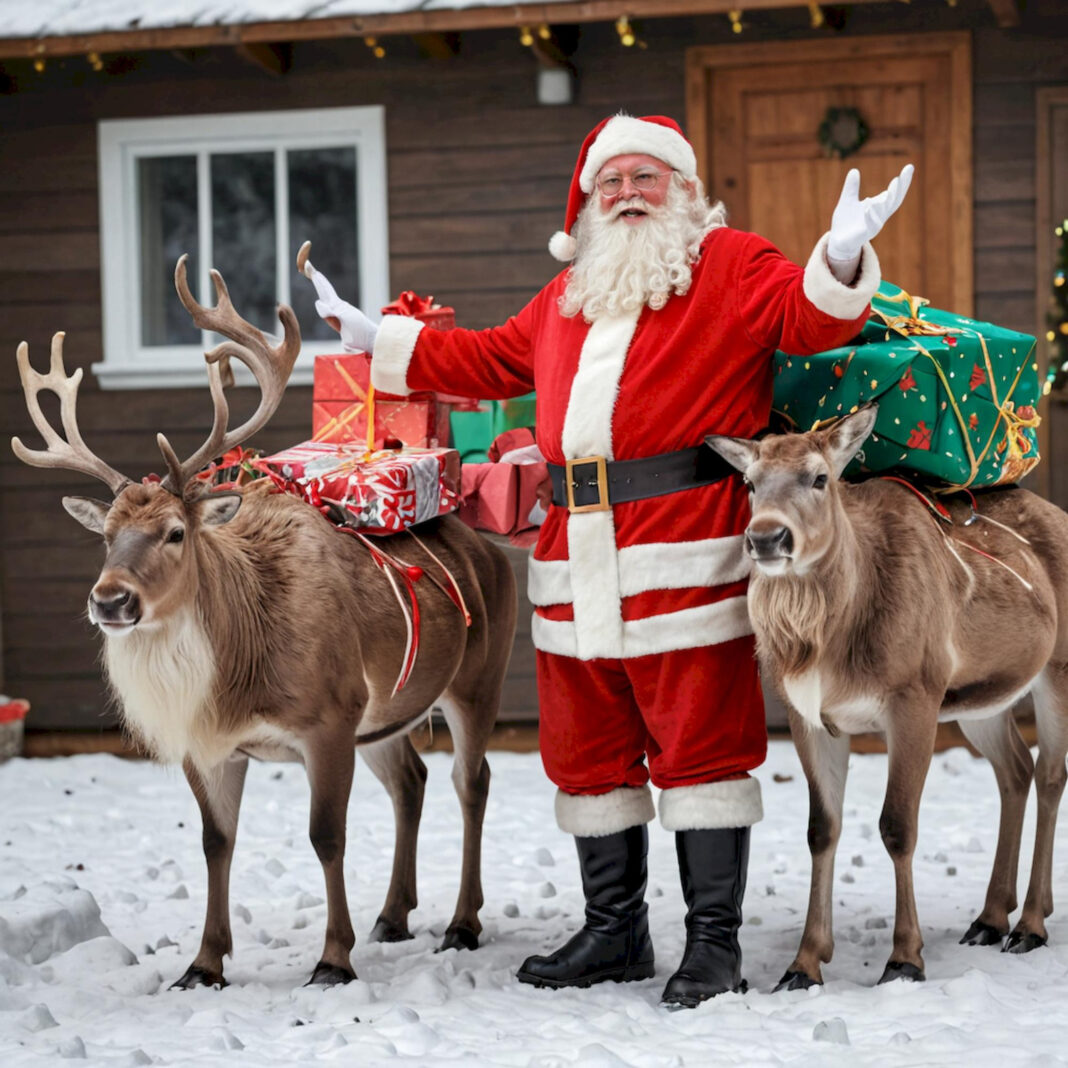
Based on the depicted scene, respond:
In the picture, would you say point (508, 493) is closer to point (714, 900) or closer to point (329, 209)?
point (714, 900)

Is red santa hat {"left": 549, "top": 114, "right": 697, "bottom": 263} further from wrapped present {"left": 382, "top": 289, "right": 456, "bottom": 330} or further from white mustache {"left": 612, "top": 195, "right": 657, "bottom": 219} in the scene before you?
wrapped present {"left": 382, "top": 289, "right": 456, "bottom": 330}

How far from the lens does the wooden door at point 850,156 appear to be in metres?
7.43

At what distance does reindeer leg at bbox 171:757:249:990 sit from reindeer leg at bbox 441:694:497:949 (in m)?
0.78

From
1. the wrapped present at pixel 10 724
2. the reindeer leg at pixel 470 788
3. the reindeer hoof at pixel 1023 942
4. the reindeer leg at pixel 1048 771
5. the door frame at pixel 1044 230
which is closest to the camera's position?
the reindeer hoof at pixel 1023 942

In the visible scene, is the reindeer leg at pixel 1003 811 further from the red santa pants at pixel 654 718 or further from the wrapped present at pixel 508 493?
the wrapped present at pixel 508 493

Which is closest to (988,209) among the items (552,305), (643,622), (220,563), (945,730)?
(945,730)

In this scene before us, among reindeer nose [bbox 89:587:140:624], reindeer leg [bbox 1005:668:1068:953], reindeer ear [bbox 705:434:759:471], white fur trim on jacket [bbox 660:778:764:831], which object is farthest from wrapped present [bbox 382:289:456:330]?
reindeer leg [bbox 1005:668:1068:953]

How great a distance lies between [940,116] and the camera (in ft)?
24.5

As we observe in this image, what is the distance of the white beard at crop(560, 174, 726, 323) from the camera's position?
13.5 ft

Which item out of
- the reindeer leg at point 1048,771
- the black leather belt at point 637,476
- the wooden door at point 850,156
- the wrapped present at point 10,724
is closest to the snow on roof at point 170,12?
the wooden door at point 850,156

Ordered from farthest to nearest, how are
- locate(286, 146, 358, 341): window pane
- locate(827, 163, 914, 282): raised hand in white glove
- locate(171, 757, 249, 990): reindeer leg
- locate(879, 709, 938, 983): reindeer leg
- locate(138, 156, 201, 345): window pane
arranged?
locate(138, 156, 201, 345): window pane
locate(286, 146, 358, 341): window pane
locate(171, 757, 249, 990): reindeer leg
locate(879, 709, 938, 983): reindeer leg
locate(827, 163, 914, 282): raised hand in white glove

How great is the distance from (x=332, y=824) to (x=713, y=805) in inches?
44.1

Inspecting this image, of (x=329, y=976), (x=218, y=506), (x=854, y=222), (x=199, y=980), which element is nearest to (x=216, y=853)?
(x=199, y=980)

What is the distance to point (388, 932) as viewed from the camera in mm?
4832
